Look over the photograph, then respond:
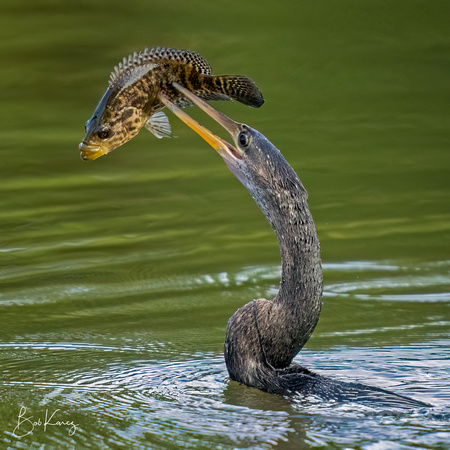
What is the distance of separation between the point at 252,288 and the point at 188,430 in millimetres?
2222

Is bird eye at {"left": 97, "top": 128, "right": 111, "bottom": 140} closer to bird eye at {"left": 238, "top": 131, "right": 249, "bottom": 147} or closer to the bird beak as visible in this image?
the bird beak

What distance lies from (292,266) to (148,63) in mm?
1012

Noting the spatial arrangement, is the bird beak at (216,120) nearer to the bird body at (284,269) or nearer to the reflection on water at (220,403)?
the bird body at (284,269)

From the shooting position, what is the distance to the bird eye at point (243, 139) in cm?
401

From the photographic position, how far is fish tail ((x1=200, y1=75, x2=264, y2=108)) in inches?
157

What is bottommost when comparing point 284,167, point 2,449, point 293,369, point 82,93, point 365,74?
point 2,449

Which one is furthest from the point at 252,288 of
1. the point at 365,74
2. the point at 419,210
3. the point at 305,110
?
the point at 365,74

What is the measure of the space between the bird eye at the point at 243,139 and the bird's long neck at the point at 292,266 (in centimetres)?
15

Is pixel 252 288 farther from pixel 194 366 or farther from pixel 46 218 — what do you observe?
pixel 46 218

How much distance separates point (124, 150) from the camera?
Result: 8.13 m

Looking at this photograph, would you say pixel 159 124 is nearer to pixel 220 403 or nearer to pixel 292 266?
pixel 292 266

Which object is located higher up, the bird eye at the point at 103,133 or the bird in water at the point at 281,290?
the bird eye at the point at 103,133
